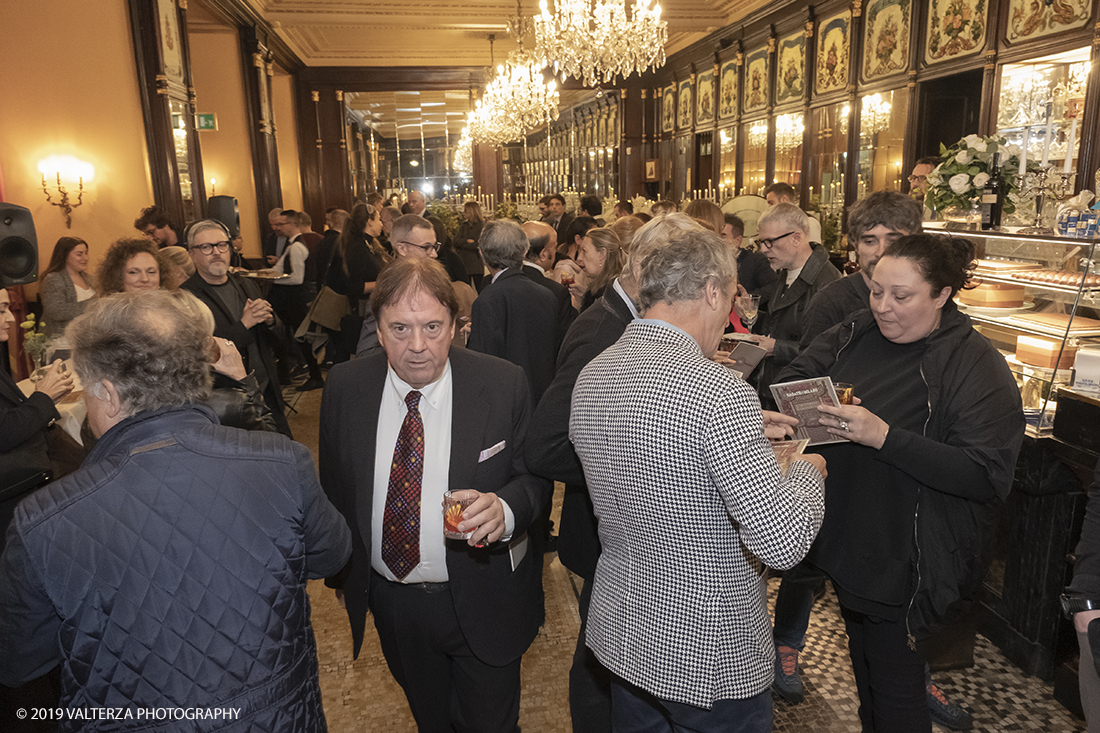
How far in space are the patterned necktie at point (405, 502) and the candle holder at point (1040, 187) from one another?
3150mm

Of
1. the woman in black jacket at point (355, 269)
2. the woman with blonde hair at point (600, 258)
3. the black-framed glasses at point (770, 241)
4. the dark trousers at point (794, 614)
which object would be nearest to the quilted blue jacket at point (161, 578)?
the dark trousers at point (794, 614)

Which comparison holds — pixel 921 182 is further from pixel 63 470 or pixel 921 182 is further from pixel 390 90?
pixel 390 90

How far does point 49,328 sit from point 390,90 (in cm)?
1220

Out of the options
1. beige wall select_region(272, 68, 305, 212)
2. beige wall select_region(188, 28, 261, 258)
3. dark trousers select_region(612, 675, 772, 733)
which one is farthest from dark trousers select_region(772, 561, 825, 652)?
beige wall select_region(272, 68, 305, 212)

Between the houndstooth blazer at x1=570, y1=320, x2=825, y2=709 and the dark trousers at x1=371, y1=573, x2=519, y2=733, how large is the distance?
476mm

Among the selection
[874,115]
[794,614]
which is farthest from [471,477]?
[874,115]

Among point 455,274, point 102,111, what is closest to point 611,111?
point 455,274

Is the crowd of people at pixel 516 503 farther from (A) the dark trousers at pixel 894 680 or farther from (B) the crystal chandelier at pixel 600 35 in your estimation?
(B) the crystal chandelier at pixel 600 35

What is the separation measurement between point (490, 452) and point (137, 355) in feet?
2.91

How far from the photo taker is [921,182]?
19.8 feet

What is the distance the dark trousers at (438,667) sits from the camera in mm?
1986

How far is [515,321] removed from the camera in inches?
147

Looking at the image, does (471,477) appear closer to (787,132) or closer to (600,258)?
(600,258)

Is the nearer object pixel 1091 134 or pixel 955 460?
pixel 955 460
